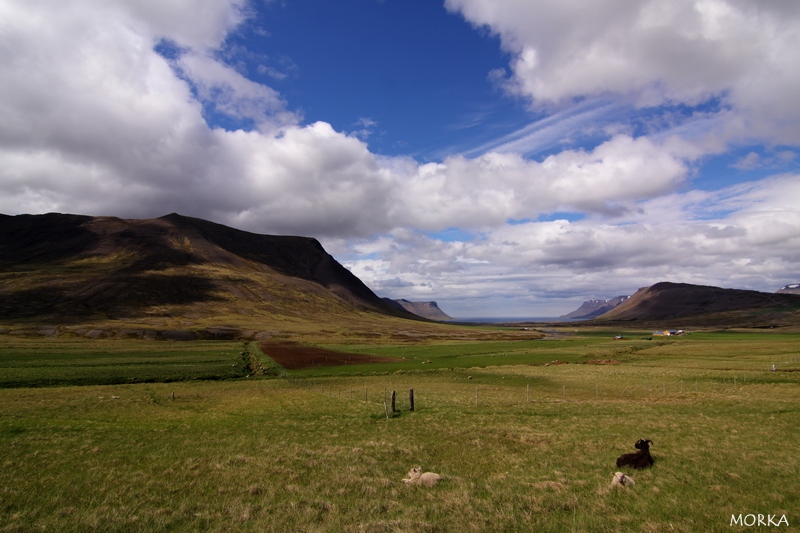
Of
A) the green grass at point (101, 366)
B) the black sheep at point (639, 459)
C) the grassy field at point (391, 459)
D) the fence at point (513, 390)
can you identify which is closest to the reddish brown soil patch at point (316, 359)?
the green grass at point (101, 366)

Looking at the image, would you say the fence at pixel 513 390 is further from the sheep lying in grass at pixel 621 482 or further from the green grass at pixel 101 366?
the sheep lying in grass at pixel 621 482

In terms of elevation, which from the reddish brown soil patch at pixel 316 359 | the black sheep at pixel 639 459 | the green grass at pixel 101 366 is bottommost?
the reddish brown soil patch at pixel 316 359

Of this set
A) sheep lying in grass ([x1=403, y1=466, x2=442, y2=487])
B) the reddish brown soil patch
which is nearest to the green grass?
the reddish brown soil patch

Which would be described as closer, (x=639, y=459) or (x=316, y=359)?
(x=639, y=459)

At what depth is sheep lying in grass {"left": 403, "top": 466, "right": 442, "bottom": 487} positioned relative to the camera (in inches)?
693

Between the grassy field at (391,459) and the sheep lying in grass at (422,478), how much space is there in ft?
1.91

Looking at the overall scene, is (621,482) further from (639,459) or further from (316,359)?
(316,359)

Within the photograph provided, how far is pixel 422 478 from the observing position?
705 inches

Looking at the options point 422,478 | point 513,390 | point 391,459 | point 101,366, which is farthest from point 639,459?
point 101,366

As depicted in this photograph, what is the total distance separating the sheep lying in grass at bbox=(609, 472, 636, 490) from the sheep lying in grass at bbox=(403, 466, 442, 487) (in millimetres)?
6908

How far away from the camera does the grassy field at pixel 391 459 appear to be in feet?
45.9

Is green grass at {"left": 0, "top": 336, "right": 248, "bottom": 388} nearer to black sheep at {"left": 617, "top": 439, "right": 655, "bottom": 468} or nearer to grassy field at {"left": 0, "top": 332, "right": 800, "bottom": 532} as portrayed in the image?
grassy field at {"left": 0, "top": 332, "right": 800, "bottom": 532}

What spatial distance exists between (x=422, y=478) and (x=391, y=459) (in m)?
4.24

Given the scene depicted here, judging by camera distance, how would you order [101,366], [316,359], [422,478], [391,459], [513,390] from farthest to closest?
[316,359] → [101,366] → [513,390] → [391,459] → [422,478]
